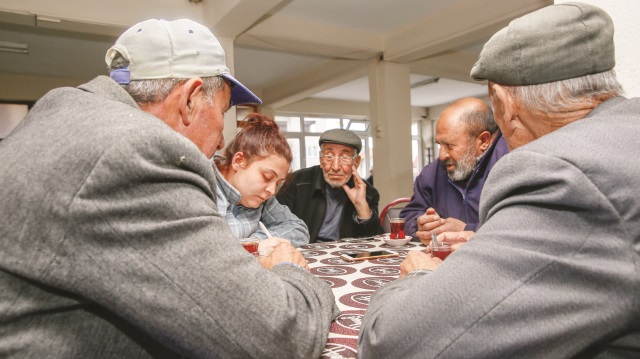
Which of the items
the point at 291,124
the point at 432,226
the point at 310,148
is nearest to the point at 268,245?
the point at 432,226

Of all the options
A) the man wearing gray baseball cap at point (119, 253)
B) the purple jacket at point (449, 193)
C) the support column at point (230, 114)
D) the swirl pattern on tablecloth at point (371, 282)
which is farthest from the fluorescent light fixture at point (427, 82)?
the man wearing gray baseball cap at point (119, 253)

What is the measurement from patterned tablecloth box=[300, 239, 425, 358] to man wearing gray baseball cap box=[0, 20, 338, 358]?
139 millimetres

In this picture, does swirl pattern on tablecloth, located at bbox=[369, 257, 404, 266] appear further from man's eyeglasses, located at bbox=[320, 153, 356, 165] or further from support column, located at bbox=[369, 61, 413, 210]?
support column, located at bbox=[369, 61, 413, 210]

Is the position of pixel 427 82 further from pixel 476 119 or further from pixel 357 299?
pixel 357 299

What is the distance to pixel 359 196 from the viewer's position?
9.78 ft

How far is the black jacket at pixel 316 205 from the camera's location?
3031 millimetres

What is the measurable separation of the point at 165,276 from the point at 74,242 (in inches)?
5.6

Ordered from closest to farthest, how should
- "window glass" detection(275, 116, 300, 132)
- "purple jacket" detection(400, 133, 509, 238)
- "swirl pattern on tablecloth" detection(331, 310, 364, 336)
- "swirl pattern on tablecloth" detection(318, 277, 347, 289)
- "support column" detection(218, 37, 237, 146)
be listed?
"swirl pattern on tablecloth" detection(331, 310, 364, 336) < "swirl pattern on tablecloth" detection(318, 277, 347, 289) < "purple jacket" detection(400, 133, 509, 238) < "support column" detection(218, 37, 237, 146) < "window glass" detection(275, 116, 300, 132)

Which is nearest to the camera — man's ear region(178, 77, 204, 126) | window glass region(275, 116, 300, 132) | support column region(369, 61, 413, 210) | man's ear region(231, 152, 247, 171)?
man's ear region(178, 77, 204, 126)

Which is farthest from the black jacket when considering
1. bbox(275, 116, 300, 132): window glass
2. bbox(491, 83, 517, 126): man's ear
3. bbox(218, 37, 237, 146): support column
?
bbox(275, 116, 300, 132): window glass

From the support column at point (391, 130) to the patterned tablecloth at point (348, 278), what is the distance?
13.1ft

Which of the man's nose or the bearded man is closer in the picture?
the bearded man

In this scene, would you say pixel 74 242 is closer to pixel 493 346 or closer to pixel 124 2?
pixel 493 346

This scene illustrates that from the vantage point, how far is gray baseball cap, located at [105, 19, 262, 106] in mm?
990
